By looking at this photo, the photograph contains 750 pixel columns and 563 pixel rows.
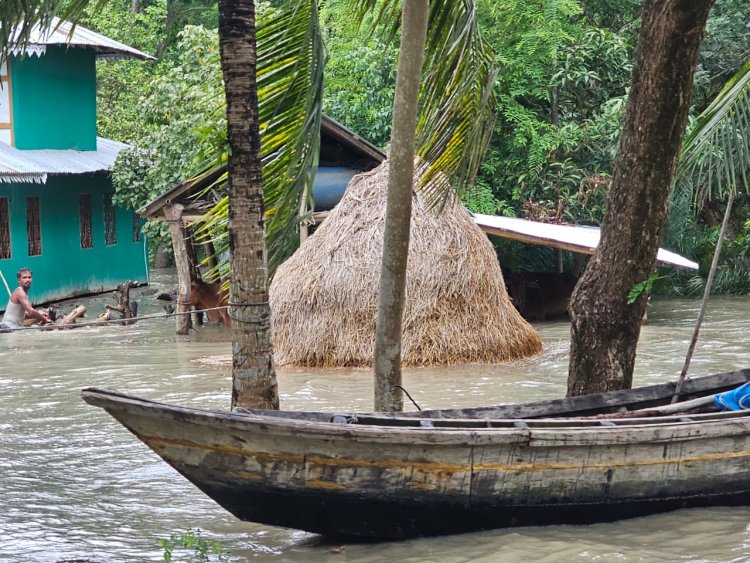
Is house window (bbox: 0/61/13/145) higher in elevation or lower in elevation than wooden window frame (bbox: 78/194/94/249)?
higher

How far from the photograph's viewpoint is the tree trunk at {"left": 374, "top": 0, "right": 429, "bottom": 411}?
7.66 m

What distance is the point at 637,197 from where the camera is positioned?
797 cm

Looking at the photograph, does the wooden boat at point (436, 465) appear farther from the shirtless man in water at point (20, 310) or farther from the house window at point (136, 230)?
the house window at point (136, 230)

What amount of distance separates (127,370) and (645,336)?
24.0ft

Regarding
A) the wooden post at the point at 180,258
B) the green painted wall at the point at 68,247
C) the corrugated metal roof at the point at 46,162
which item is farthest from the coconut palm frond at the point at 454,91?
the green painted wall at the point at 68,247

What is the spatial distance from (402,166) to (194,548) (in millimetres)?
2976

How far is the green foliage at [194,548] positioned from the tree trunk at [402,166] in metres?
2.08

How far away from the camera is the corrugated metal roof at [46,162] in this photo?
Result: 17891 mm

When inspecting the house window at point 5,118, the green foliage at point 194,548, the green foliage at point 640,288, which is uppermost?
the house window at point 5,118

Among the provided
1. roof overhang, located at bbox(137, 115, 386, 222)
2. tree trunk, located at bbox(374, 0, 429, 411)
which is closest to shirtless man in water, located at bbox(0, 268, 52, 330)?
roof overhang, located at bbox(137, 115, 386, 222)

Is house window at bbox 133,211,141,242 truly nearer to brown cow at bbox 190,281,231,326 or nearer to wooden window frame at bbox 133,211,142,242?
wooden window frame at bbox 133,211,142,242

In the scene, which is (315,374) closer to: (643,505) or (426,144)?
(426,144)

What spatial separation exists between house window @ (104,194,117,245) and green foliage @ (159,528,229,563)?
17.7 meters

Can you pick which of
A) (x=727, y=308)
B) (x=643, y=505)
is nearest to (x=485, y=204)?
(x=727, y=308)
